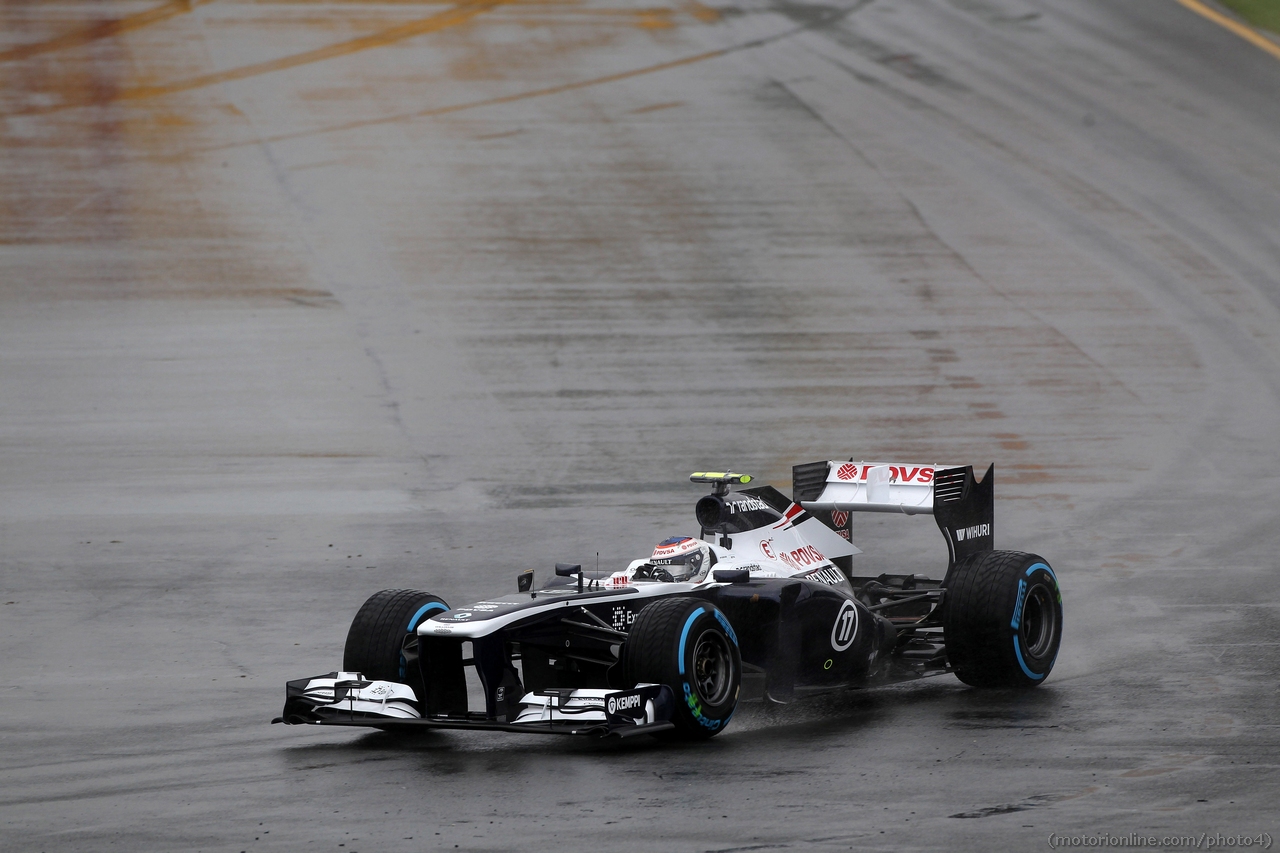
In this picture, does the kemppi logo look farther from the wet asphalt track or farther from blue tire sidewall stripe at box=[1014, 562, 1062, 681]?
blue tire sidewall stripe at box=[1014, 562, 1062, 681]

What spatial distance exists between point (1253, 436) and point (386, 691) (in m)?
14.7

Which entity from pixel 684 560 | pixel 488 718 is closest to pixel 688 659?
pixel 488 718

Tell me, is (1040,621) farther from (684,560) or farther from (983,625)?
(684,560)

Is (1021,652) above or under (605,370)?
above

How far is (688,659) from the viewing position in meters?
10.2

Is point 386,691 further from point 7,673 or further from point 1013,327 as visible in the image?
point 1013,327

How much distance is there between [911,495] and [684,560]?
250 centimetres

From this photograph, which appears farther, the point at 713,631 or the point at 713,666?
the point at 713,666

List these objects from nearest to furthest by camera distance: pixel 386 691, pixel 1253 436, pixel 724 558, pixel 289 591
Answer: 1. pixel 386 691
2. pixel 724 558
3. pixel 289 591
4. pixel 1253 436

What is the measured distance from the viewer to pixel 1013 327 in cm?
2570

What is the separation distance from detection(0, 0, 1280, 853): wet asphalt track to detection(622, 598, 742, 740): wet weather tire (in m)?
0.26

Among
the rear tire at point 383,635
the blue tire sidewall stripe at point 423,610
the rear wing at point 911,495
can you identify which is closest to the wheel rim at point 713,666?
the blue tire sidewall stripe at point 423,610

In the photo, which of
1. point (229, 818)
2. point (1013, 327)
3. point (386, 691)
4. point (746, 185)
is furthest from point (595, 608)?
point (746, 185)

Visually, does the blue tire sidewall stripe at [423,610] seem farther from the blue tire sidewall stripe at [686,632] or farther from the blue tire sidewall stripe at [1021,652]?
the blue tire sidewall stripe at [1021,652]
